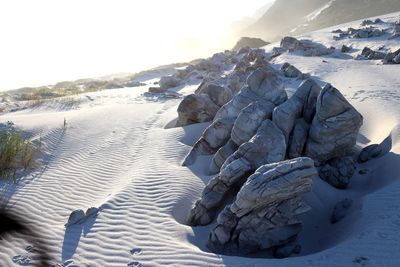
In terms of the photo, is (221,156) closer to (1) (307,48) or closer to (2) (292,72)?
(2) (292,72)

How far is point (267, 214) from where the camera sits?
17.9ft

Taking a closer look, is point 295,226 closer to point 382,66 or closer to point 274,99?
point 274,99

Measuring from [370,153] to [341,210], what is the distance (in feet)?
7.32

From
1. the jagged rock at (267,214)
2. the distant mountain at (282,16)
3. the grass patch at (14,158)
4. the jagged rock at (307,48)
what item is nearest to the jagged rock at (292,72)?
the jagged rock at (307,48)

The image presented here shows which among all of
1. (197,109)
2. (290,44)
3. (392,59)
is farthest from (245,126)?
(290,44)

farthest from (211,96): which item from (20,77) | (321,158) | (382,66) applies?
(20,77)

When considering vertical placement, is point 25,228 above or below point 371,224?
above

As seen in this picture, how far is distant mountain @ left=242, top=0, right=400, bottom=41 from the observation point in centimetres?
5172

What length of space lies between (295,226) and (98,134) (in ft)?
26.9

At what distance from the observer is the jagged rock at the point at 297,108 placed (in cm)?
766

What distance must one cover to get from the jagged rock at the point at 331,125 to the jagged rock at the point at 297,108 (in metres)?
0.47

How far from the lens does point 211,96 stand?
1223 cm

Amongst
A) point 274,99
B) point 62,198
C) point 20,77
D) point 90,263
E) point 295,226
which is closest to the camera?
point 90,263

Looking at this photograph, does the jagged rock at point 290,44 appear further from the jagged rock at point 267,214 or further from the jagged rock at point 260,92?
the jagged rock at point 267,214
